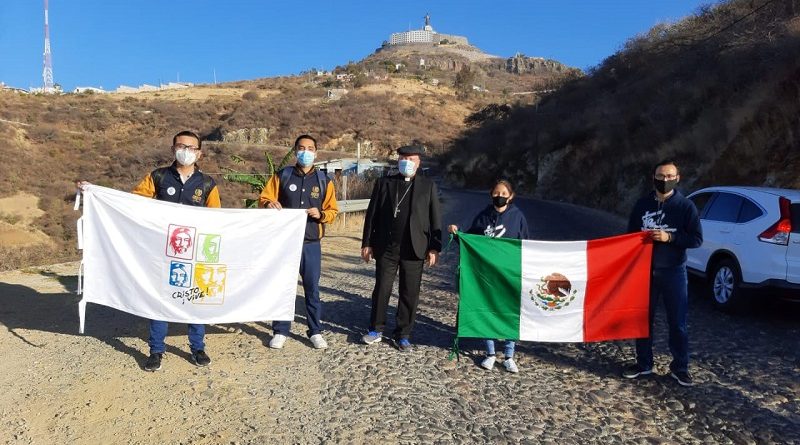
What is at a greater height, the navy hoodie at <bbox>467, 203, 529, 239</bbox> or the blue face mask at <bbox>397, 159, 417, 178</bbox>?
the blue face mask at <bbox>397, 159, 417, 178</bbox>

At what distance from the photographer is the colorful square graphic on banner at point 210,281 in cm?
527

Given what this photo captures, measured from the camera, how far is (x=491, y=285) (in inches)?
210

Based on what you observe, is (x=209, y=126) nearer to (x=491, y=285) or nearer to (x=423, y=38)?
(x=491, y=285)

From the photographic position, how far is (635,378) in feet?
16.4

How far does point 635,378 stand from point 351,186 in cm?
1840

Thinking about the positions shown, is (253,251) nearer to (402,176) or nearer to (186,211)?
(186,211)

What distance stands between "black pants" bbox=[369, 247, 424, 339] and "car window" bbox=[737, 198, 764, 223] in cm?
454

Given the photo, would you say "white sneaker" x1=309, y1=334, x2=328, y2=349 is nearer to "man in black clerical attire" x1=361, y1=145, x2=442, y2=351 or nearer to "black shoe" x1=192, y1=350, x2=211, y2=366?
"man in black clerical attire" x1=361, y1=145, x2=442, y2=351

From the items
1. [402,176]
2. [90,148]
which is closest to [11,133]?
[90,148]

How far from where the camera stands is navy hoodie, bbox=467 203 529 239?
17.7 ft

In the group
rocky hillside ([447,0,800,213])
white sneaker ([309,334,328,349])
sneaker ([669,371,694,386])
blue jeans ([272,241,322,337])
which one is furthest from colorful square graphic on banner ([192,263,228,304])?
rocky hillside ([447,0,800,213])

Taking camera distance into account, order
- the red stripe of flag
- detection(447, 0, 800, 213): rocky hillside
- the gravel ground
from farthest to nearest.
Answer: detection(447, 0, 800, 213): rocky hillside
the red stripe of flag
the gravel ground

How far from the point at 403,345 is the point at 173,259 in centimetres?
234

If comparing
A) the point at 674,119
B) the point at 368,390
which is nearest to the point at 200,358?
the point at 368,390
